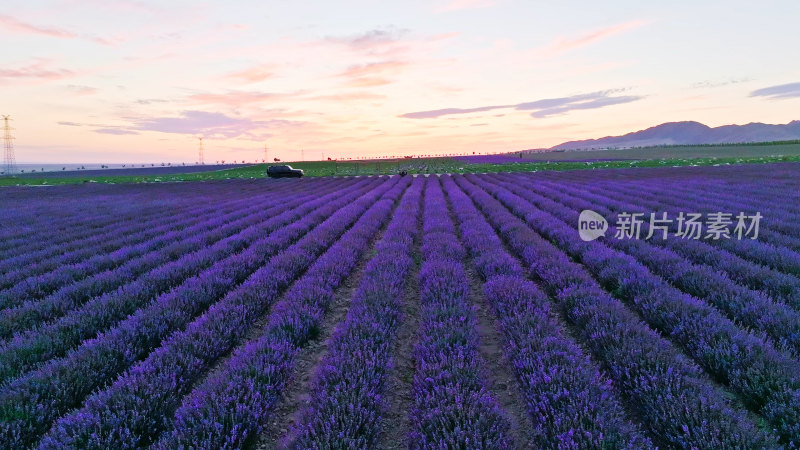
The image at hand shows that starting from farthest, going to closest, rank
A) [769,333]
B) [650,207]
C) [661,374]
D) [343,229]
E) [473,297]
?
[650,207] < [343,229] < [473,297] < [769,333] < [661,374]

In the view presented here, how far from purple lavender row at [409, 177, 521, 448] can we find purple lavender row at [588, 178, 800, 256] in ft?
17.6

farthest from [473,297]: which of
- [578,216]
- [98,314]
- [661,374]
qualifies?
[578,216]

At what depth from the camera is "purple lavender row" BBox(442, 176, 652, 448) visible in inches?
91.0

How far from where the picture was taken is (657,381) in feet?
9.30

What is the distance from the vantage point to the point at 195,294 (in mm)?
5051

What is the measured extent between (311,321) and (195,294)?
6.44 ft

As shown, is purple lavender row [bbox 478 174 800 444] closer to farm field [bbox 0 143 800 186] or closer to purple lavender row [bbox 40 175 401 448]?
purple lavender row [bbox 40 175 401 448]

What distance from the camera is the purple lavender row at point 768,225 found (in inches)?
232

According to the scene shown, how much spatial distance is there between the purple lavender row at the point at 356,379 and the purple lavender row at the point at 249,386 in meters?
0.32

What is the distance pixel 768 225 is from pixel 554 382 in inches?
379

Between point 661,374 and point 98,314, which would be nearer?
point 661,374

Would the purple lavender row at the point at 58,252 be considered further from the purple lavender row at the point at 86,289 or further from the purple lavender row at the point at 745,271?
the purple lavender row at the point at 745,271

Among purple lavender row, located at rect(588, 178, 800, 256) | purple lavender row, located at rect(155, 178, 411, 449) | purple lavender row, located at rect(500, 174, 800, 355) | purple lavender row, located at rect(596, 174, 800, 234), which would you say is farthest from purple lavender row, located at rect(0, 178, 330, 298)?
purple lavender row, located at rect(596, 174, 800, 234)

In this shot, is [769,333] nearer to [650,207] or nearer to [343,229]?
[343,229]
